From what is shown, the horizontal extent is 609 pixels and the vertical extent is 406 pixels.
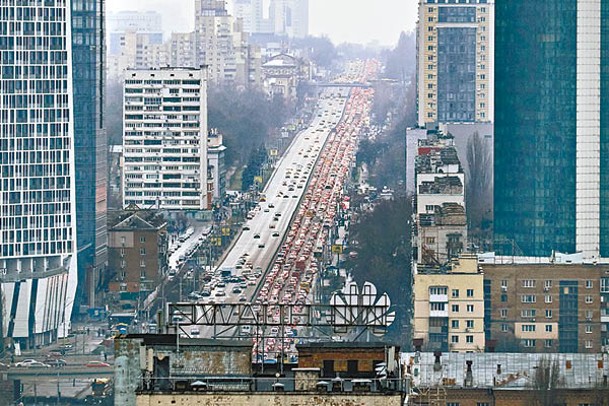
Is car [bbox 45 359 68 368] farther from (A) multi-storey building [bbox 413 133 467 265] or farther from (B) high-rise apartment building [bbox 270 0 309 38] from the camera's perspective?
(B) high-rise apartment building [bbox 270 0 309 38]

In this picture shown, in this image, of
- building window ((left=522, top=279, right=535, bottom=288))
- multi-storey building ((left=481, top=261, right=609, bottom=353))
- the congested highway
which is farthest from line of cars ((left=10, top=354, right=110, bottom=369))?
building window ((left=522, top=279, right=535, bottom=288))

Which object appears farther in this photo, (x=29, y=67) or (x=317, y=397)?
(x=29, y=67)

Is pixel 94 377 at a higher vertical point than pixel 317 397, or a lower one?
lower

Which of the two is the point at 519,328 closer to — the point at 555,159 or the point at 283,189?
the point at 555,159

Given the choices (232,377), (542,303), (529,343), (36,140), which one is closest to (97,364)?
(529,343)

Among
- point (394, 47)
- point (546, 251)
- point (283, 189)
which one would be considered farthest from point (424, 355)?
point (394, 47)

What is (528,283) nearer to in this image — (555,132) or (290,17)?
(555,132)

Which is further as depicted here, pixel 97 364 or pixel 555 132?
pixel 555 132
